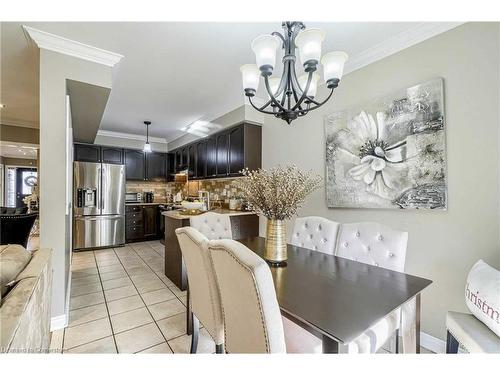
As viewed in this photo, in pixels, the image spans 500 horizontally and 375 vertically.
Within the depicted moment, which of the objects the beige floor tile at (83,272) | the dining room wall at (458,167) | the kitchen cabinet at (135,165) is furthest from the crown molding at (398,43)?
the kitchen cabinet at (135,165)

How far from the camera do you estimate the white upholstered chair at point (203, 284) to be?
1.32 meters

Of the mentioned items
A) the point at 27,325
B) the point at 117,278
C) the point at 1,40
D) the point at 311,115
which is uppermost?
the point at 1,40

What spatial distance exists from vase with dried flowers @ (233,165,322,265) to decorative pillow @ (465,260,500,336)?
1.01 m

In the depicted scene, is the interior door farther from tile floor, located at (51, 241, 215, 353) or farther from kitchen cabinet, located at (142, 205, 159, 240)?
tile floor, located at (51, 241, 215, 353)

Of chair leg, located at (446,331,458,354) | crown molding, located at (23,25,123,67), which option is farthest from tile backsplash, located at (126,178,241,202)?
chair leg, located at (446,331,458,354)

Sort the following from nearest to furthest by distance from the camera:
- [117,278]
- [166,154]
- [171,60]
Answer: [171,60]
[117,278]
[166,154]

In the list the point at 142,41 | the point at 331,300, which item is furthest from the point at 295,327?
the point at 142,41

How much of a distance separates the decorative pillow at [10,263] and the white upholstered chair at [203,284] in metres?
0.83

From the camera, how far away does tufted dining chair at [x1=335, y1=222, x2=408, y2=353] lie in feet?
4.40

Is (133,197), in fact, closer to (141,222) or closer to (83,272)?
(141,222)

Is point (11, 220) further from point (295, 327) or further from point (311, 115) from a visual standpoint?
point (311, 115)

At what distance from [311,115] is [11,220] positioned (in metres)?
4.00

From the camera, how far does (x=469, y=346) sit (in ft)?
3.83
